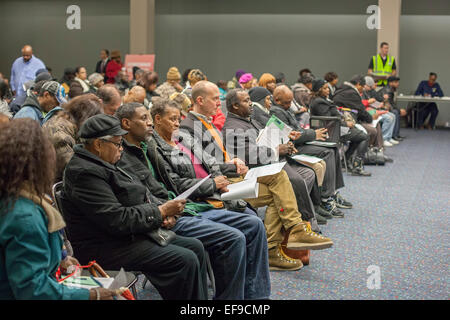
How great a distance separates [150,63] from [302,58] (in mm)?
5120

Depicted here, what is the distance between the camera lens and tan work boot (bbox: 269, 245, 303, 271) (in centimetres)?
397

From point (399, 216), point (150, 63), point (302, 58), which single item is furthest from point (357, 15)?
point (399, 216)

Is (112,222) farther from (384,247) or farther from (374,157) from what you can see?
(374,157)

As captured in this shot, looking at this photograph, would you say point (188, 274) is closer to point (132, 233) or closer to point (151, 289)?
point (132, 233)

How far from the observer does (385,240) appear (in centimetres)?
468

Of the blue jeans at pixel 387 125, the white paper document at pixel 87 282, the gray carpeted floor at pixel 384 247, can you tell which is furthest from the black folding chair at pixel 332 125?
the blue jeans at pixel 387 125

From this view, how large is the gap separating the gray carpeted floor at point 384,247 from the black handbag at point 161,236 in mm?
876

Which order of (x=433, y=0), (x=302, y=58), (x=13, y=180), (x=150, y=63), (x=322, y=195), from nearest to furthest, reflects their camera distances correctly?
(x=13, y=180)
(x=322, y=195)
(x=150, y=63)
(x=433, y=0)
(x=302, y=58)

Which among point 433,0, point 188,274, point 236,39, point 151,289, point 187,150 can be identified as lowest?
point 151,289

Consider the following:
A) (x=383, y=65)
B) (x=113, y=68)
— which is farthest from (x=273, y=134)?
(x=383, y=65)

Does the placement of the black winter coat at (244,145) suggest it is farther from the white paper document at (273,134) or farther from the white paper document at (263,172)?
the white paper document at (263,172)

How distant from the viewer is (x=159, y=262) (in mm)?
2562

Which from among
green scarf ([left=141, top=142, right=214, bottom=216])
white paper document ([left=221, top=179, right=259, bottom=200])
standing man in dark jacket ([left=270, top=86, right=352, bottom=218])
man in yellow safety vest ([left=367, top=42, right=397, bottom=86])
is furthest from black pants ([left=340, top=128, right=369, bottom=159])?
man in yellow safety vest ([left=367, top=42, right=397, bottom=86])

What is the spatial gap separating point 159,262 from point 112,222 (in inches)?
11.5
